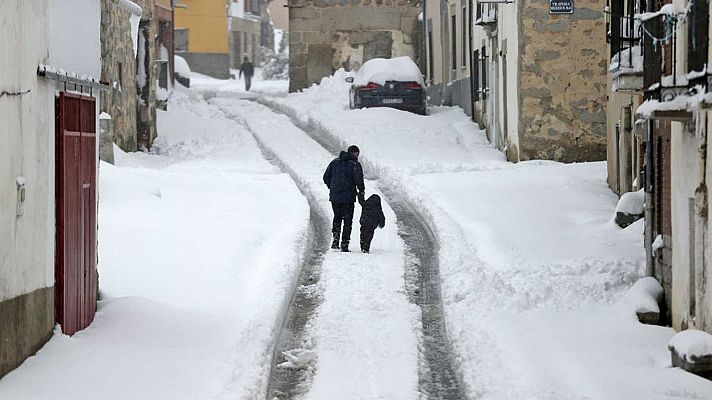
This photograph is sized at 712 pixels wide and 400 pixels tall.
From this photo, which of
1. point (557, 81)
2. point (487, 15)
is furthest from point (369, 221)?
point (487, 15)

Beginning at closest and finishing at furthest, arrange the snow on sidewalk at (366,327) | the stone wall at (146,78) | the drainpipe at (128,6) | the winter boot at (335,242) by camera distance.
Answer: the snow on sidewalk at (366,327), the winter boot at (335,242), the drainpipe at (128,6), the stone wall at (146,78)

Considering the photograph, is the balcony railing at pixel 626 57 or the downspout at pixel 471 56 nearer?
the balcony railing at pixel 626 57

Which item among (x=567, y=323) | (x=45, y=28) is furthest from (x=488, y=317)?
(x=45, y=28)

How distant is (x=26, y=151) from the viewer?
971 cm

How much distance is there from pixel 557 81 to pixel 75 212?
15.4 m

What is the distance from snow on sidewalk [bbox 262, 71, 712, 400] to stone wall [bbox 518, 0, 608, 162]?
843mm

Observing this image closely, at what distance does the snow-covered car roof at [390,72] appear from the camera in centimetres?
3288

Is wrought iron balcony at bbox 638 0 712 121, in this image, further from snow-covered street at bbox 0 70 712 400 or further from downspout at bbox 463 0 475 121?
downspout at bbox 463 0 475 121

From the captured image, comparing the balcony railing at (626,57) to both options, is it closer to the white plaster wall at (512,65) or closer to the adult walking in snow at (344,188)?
the adult walking in snow at (344,188)

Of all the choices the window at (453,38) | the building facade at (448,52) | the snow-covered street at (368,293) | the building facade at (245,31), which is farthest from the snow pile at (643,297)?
the building facade at (245,31)

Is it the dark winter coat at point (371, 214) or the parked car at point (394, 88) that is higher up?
the parked car at point (394, 88)

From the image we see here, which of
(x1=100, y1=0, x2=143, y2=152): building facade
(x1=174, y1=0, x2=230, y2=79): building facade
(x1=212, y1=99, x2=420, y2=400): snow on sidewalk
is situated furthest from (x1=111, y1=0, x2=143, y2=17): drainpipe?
(x1=174, y1=0, x2=230, y2=79): building facade

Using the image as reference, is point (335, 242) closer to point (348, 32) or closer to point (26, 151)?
point (26, 151)

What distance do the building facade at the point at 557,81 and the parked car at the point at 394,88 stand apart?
7.09 meters
